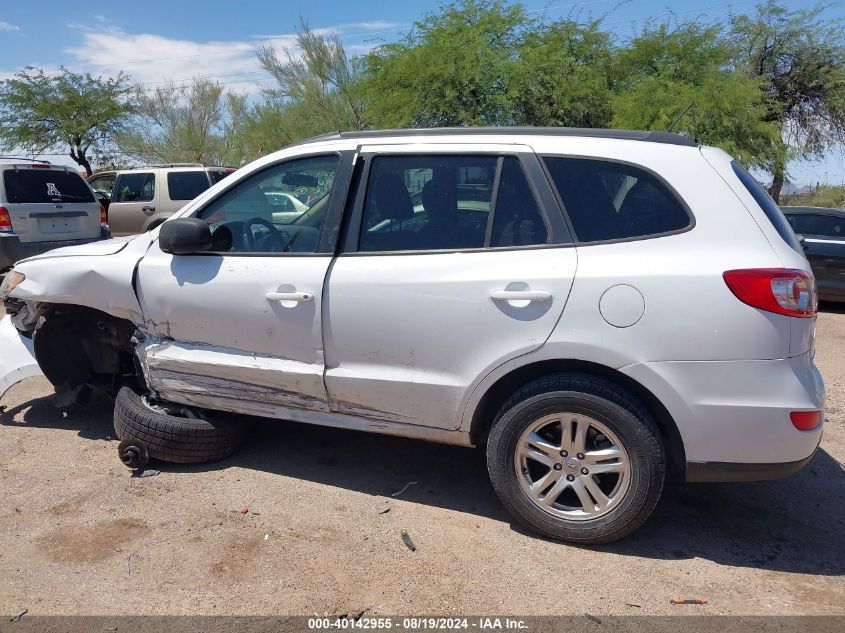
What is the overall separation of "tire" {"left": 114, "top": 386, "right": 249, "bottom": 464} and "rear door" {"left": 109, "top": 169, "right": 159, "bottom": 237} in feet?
34.9

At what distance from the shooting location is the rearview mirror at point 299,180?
156 inches

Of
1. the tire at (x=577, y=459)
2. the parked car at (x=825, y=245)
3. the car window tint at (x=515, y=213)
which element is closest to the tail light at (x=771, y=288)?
the tire at (x=577, y=459)

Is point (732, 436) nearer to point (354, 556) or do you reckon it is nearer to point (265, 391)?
point (354, 556)

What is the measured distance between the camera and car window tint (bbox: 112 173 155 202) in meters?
14.2

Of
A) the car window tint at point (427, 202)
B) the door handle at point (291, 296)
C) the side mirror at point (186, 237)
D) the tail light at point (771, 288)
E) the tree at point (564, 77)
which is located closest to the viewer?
the tail light at point (771, 288)

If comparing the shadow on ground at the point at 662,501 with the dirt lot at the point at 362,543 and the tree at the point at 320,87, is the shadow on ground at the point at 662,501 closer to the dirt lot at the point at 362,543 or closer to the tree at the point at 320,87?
the dirt lot at the point at 362,543

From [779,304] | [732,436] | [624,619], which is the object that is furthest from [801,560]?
[779,304]

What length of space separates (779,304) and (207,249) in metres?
2.88

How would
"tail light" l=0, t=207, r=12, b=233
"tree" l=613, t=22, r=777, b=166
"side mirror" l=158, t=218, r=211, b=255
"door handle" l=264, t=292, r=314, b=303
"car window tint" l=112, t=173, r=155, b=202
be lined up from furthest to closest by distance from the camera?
"tree" l=613, t=22, r=777, b=166 < "car window tint" l=112, t=173, r=155, b=202 < "tail light" l=0, t=207, r=12, b=233 < "side mirror" l=158, t=218, r=211, b=255 < "door handle" l=264, t=292, r=314, b=303

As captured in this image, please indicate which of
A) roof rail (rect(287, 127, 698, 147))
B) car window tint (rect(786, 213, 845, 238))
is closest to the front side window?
roof rail (rect(287, 127, 698, 147))

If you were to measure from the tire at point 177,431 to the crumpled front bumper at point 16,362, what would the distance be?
833 mm

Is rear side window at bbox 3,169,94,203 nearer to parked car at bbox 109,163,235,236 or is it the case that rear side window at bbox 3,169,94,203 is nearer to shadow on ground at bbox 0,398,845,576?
parked car at bbox 109,163,235,236

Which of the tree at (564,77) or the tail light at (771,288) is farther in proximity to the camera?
the tree at (564,77)

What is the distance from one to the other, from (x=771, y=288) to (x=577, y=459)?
1.14m
